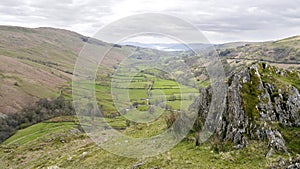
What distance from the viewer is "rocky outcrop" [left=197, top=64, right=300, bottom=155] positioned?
20016 mm

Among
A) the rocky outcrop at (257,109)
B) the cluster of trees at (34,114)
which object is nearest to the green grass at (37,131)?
the cluster of trees at (34,114)

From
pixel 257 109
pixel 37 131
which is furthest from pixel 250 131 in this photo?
pixel 37 131

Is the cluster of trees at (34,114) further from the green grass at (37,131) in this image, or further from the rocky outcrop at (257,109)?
the rocky outcrop at (257,109)

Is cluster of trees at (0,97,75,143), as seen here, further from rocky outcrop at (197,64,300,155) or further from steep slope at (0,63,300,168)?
rocky outcrop at (197,64,300,155)

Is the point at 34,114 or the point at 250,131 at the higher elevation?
the point at 250,131

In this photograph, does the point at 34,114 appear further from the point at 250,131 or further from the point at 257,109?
the point at 250,131

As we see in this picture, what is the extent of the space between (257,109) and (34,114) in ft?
339

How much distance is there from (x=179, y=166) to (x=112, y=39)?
10182 millimetres

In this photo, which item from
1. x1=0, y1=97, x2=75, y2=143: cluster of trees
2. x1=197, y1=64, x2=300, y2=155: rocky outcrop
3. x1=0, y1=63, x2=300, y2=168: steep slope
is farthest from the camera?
x1=0, y1=97, x2=75, y2=143: cluster of trees

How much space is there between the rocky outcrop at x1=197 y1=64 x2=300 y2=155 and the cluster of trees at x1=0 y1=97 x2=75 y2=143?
83.0 meters

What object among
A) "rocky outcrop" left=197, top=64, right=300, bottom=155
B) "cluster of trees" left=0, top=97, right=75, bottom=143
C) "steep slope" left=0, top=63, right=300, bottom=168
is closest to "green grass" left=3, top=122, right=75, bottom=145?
"cluster of trees" left=0, top=97, right=75, bottom=143

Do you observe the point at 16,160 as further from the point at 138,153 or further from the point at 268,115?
the point at 268,115

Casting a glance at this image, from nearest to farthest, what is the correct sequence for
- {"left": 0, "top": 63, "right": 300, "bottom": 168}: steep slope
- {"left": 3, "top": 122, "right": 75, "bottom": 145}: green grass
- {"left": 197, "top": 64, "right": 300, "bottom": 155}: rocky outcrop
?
{"left": 0, "top": 63, "right": 300, "bottom": 168}: steep slope, {"left": 197, "top": 64, "right": 300, "bottom": 155}: rocky outcrop, {"left": 3, "top": 122, "right": 75, "bottom": 145}: green grass

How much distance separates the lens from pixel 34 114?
4281 inches
